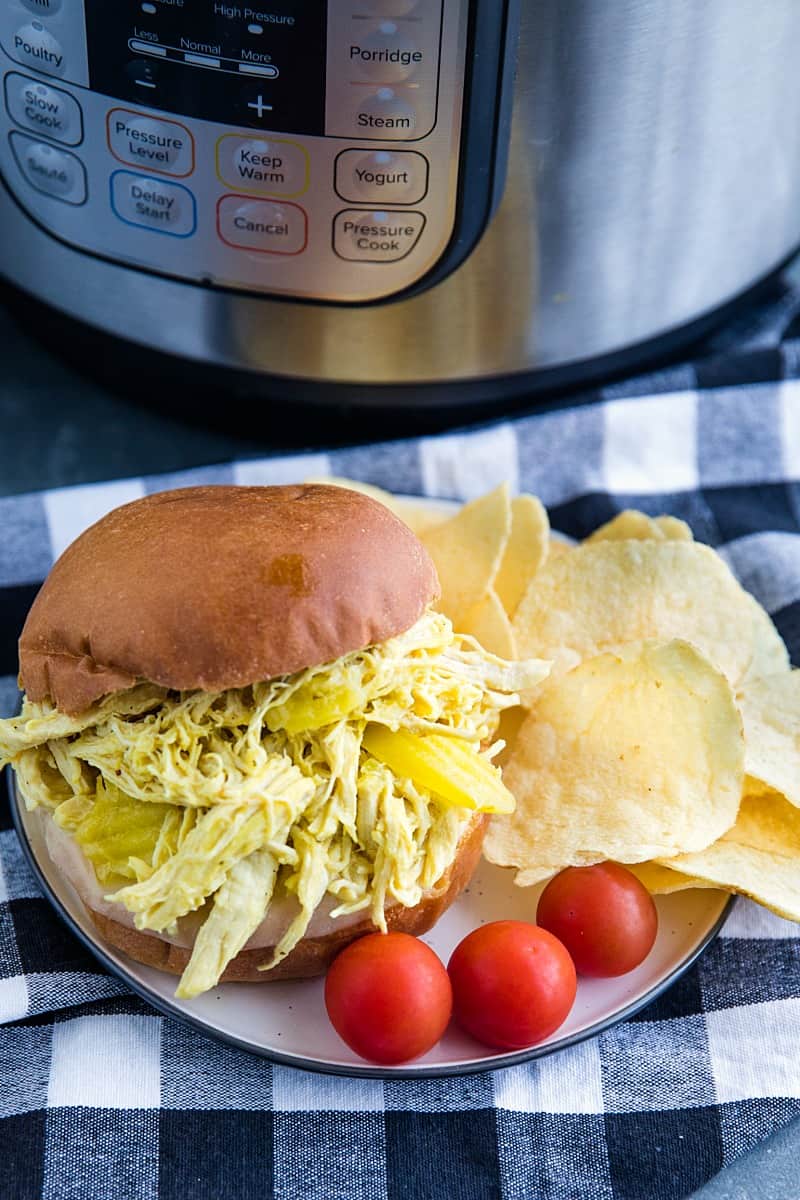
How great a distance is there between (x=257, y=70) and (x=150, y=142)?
18 centimetres

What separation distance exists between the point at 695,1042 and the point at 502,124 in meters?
1.04

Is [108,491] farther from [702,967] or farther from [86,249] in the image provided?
[702,967]

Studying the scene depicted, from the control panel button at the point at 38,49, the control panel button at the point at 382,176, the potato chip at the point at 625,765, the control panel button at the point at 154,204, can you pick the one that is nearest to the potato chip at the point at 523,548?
the potato chip at the point at 625,765

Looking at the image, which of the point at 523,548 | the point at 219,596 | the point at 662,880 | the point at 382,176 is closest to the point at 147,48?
the point at 382,176

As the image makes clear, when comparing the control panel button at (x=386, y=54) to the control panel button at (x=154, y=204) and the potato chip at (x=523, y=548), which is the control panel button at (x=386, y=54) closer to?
the control panel button at (x=154, y=204)

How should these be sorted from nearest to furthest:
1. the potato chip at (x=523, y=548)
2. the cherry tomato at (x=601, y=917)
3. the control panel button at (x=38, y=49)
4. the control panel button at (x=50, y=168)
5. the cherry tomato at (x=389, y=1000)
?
the cherry tomato at (x=389, y=1000), the cherry tomato at (x=601, y=917), the control panel button at (x=38, y=49), the control panel button at (x=50, y=168), the potato chip at (x=523, y=548)

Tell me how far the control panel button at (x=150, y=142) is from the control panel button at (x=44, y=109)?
51mm

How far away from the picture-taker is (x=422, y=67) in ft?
4.61

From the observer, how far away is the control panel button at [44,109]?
60.3 inches

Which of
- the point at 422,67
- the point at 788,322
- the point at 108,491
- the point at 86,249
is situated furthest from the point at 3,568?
the point at 788,322

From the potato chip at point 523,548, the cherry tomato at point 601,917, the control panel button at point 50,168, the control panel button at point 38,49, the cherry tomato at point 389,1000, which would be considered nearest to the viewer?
the cherry tomato at point 389,1000

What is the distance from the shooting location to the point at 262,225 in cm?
157

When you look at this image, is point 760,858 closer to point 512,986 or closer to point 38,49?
point 512,986

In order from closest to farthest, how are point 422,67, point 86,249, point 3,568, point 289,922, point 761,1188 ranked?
point 761,1188 < point 289,922 < point 422,67 < point 86,249 < point 3,568
